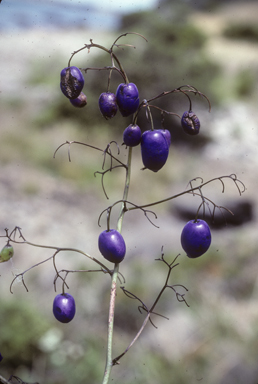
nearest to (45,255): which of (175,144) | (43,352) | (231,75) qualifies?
(43,352)

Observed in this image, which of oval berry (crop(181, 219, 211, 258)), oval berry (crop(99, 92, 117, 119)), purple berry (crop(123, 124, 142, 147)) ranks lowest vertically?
oval berry (crop(181, 219, 211, 258))

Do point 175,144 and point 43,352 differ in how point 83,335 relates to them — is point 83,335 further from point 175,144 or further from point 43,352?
point 175,144

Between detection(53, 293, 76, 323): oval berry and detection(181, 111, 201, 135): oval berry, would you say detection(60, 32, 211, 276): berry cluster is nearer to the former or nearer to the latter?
detection(181, 111, 201, 135): oval berry

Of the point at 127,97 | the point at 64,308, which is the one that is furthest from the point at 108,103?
the point at 64,308

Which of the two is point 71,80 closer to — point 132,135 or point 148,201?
point 132,135

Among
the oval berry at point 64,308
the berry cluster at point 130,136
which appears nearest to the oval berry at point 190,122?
the berry cluster at point 130,136

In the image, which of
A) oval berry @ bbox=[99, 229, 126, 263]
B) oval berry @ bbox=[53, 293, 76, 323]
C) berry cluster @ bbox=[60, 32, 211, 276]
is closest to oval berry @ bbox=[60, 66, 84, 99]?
berry cluster @ bbox=[60, 32, 211, 276]
